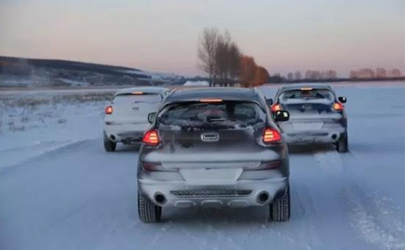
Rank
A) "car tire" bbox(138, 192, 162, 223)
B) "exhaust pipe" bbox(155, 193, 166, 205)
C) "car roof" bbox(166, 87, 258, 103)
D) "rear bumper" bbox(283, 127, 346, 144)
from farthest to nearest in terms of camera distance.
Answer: "rear bumper" bbox(283, 127, 346, 144) < "car roof" bbox(166, 87, 258, 103) < "car tire" bbox(138, 192, 162, 223) < "exhaust pipe" bbox(155, 193, 166, 205)

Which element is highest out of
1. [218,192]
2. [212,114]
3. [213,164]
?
[212,114]

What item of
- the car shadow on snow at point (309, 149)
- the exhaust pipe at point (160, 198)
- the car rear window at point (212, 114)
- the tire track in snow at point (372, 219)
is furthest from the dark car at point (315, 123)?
the exhaust pipe at point (160, 198)

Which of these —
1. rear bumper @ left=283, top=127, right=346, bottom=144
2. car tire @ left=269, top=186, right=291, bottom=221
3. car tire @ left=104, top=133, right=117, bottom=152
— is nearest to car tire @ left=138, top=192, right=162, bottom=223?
car tire @ left=269, top=186, right=291, bottom=221

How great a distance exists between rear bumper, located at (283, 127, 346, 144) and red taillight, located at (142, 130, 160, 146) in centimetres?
745

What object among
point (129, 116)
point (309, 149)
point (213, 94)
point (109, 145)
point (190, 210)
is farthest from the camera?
point (309, 149)

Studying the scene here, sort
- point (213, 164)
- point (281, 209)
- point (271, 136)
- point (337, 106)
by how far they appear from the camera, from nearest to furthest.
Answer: point (213, 164) → point (271, 136) → point (281, 209) → point (337, 106)

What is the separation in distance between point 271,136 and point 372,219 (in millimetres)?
1532

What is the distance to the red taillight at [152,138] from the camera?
23.7ft

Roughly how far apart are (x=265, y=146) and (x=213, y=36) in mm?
78316

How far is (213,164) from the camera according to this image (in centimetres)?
698

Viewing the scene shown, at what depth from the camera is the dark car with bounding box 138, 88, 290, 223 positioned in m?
6.98

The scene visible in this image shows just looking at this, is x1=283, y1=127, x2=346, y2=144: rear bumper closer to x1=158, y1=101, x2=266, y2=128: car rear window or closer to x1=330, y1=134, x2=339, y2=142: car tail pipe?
x1=330, y1=134, x2=339, y2=142: car tail pipe

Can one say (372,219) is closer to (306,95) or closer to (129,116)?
(306,95)

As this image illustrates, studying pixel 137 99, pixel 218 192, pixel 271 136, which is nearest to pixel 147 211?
pixel 218 192
